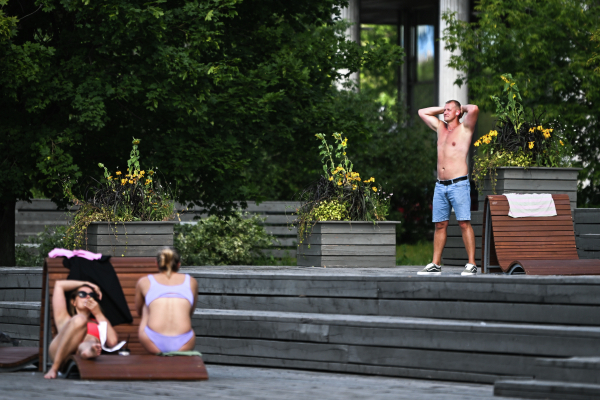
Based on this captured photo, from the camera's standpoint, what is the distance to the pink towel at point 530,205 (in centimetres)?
1019

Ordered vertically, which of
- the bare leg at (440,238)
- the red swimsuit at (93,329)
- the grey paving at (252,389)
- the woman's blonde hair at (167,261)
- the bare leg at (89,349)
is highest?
the bare leg at (440,238)

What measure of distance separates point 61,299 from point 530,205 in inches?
211

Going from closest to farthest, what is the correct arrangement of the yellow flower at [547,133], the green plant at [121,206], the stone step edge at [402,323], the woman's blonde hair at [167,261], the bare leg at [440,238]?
the stone step edge at [402,323] < the woman's blonde hair at [167,261] < the bare leg at [440,238] < the green plant at [121,206] < the yellow flower at [547,133]

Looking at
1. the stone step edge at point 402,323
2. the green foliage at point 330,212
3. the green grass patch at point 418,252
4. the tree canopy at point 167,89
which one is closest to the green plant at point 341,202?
the green foliage at point 330,212

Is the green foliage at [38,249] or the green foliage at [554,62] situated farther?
the green foliage at [554,62]

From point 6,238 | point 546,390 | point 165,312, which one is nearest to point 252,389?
point 165,312

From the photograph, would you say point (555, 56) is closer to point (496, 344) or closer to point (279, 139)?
point (279, 139)

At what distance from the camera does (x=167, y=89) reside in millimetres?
13016

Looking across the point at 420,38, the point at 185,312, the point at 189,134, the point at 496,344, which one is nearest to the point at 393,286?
the point at 496,344

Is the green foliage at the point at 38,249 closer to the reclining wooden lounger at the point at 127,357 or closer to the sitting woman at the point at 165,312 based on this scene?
the reclining wooden lounger at the point at 127,357

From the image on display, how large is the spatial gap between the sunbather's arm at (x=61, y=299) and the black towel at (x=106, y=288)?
109 mm

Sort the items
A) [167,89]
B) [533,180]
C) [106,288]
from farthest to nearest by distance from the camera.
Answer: [167,89] → [533,180] → [106,288]

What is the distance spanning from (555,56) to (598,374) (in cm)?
1630

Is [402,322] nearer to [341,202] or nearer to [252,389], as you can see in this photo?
[252,389]
